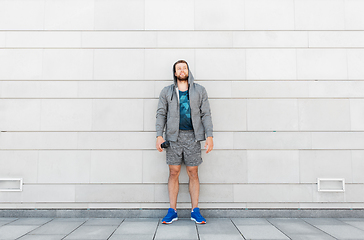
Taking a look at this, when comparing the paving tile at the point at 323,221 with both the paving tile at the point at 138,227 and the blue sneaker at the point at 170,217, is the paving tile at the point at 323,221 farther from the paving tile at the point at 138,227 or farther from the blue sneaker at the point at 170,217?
the paving tile at the point at 138,227

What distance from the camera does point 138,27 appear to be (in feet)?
11.7

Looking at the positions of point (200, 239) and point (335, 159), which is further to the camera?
point (335, 159)

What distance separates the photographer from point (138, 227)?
2920mm

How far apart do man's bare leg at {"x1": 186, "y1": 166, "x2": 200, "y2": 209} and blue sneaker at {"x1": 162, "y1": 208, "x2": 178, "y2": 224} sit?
0.29 meters

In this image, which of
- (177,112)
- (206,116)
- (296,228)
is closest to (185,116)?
(177,112)

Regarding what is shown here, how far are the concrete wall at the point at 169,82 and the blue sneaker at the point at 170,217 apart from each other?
28 cm

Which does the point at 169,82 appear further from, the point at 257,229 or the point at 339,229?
the point at 339,229

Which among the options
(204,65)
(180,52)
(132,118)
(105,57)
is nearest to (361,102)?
(204,65)

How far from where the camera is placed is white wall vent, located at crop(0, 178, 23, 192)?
11.1ft

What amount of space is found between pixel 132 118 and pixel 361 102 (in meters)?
3.68

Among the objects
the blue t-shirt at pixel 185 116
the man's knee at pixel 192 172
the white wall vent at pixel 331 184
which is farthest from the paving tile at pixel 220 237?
the white wall vent at pixel 331 184

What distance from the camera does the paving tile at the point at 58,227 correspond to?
277cm

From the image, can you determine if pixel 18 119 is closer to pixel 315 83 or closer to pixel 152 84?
pixel 152 84

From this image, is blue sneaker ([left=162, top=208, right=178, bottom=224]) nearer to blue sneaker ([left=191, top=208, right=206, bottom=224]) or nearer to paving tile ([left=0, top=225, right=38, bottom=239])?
blue sneaker ([left=191, top=208, right=206, bottom=224])
